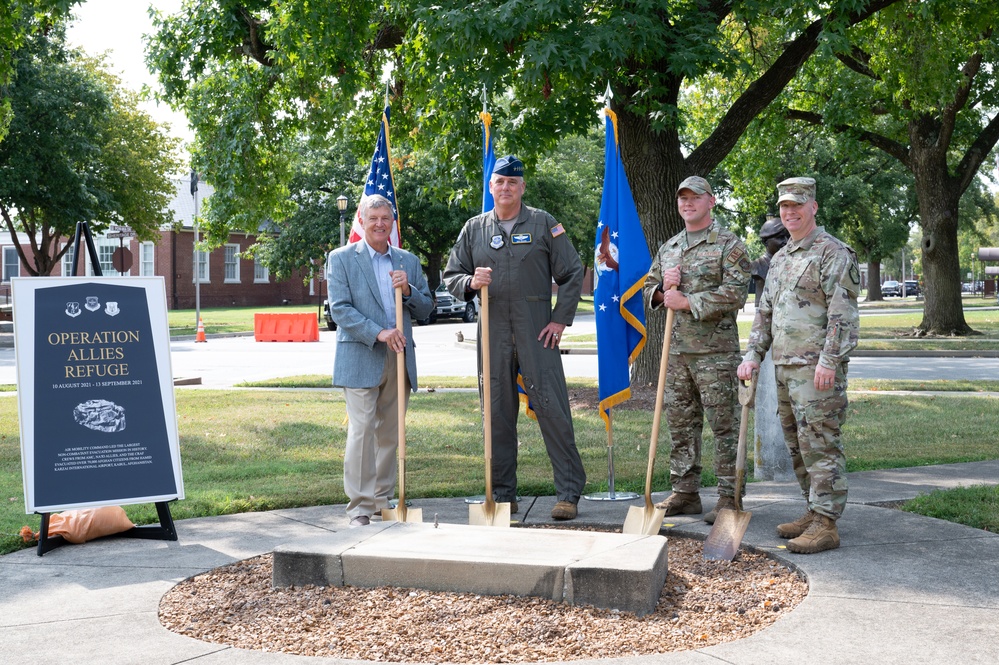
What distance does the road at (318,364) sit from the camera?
17656mm

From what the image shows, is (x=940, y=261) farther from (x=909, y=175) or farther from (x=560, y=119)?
(x=909, y=175)

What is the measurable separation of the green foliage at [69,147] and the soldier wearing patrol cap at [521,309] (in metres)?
27.5

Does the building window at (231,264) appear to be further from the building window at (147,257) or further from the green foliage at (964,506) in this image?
the green foliage at (964,506)

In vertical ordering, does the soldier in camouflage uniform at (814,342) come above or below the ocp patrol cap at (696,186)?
below

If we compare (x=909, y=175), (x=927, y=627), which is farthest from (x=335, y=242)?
(x=927, y=627)

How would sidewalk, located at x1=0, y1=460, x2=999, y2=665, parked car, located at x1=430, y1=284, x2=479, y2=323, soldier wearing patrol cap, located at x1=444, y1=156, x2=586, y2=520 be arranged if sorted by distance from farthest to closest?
parked car, located at x1=430, y1=284, x2=479, y2=323
soldier wearing patrol cap, located at x1=444, y1=156, x2=586, y2=520
sidewalk, located at x1=0, y1=460, x2=999, y2=665

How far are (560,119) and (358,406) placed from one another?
6698 millimetres

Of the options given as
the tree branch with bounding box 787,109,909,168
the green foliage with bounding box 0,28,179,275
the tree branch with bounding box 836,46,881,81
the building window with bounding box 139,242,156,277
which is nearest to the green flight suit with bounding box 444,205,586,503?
the tree branch with bounding box 836,46,881,81

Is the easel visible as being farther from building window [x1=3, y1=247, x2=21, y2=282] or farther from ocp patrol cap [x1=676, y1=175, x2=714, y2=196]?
building window [x1=3, y1=247, x2=21, y2=282]

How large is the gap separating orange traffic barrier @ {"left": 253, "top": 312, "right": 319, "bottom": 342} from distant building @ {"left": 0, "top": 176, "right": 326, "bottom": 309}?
77.4 feet

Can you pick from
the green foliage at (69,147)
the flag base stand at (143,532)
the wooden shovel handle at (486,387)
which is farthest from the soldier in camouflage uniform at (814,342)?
the green foliage at (69,147)

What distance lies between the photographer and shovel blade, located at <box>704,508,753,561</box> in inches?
212

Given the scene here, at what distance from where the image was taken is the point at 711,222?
21.1 ft

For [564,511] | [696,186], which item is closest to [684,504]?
[564,511]
